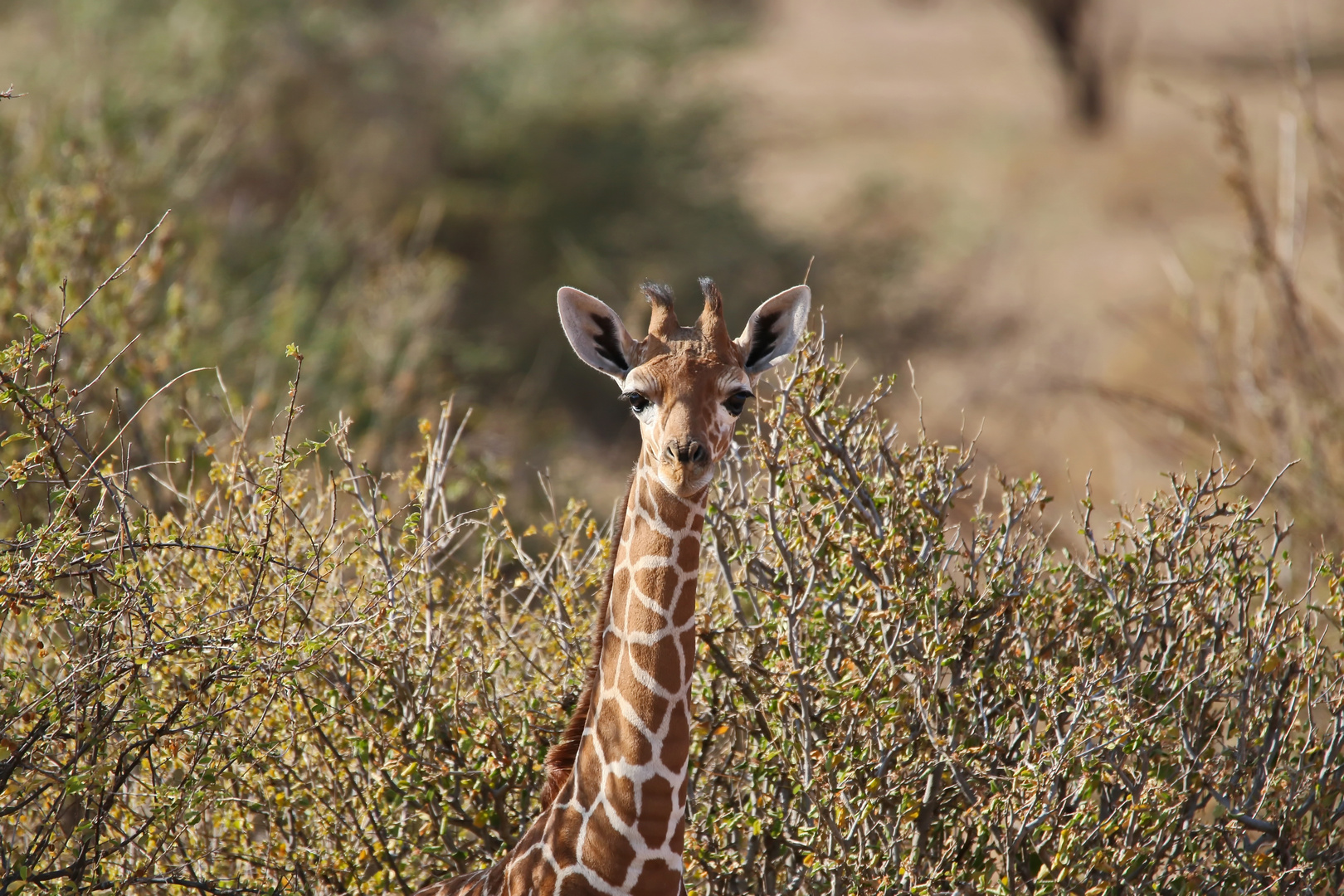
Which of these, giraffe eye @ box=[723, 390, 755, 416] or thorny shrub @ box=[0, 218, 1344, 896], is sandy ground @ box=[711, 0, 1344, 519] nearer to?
A: thorny shrub @ box=[0, 218, 1344, 896]

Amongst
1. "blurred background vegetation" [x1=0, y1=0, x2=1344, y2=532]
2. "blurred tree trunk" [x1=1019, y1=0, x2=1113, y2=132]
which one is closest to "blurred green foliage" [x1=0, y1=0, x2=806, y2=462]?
"blurred background vegetation" [x1=0, y1=0, x2=1344, y2=532]

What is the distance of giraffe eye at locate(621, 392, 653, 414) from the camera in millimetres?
3666

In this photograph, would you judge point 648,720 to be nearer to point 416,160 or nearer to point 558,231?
point 558,231

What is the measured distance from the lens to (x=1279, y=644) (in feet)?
14.3

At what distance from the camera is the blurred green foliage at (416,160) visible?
9953 millimetres

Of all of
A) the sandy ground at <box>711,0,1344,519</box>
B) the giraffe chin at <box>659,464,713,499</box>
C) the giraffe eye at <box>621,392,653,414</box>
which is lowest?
the sandy ground at <box>711,0,1344,519</box>

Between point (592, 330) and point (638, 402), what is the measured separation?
0.34 meters

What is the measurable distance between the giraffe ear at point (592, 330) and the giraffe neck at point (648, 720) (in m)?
0.38

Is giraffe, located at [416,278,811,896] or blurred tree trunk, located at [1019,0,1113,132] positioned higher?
giraffe, located at [416,278,811,896]

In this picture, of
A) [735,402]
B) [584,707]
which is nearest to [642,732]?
[584,707]

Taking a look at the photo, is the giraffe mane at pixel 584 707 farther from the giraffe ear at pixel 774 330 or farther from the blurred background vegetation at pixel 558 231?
the blurred background vegetation at pixel 558 231

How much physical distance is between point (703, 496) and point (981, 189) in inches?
899

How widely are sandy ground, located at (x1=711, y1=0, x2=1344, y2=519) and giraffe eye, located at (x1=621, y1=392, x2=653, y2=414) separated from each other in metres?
4.00

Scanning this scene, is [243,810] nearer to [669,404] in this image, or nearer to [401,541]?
[401,541]
